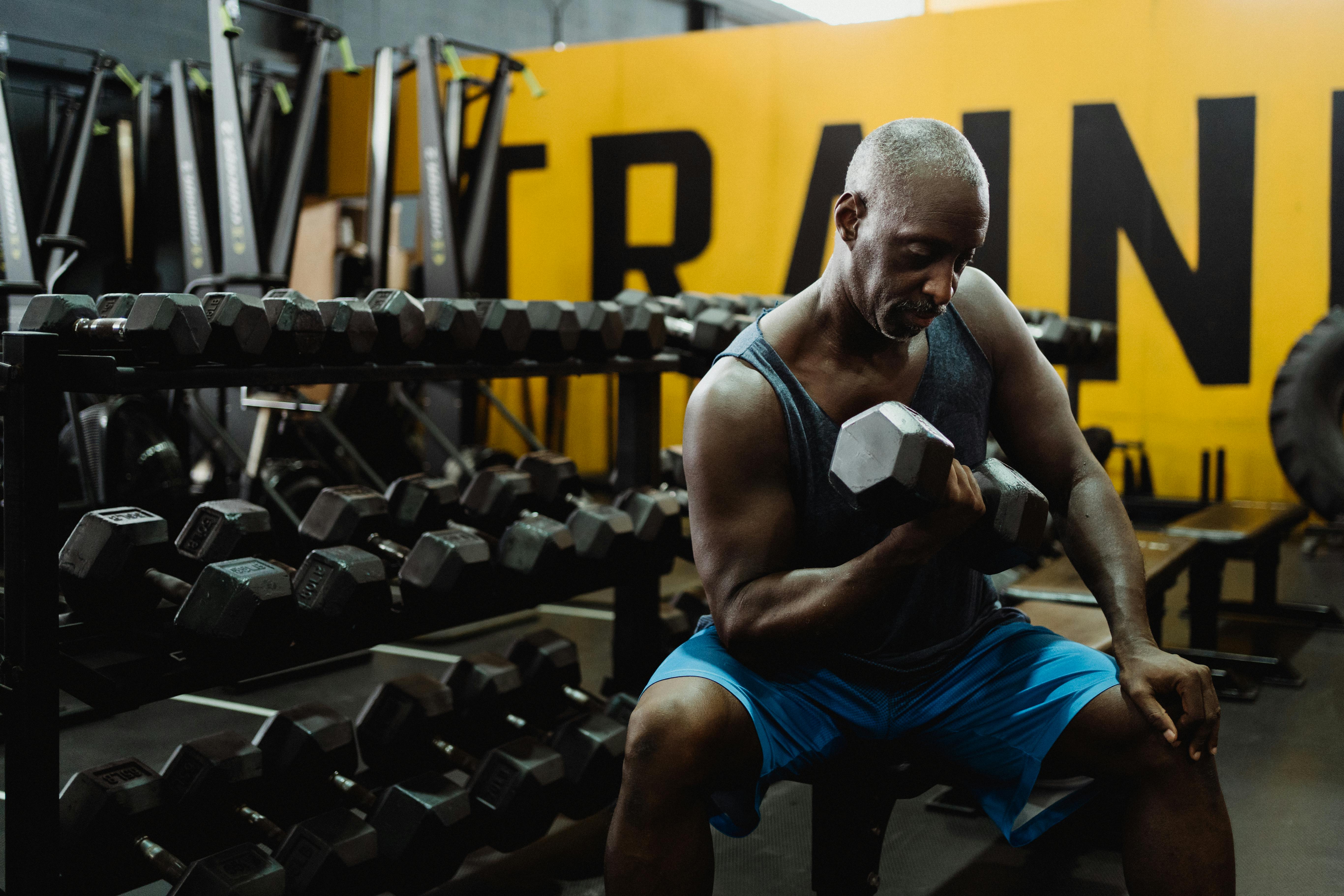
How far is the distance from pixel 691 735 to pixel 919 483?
1.15 feet

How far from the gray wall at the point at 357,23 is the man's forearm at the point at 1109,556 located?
6027 millimetres

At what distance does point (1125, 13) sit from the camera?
526 centimetres

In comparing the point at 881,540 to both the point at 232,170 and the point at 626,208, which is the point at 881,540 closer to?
the point at 232,170

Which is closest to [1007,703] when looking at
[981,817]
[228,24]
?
[981,817]

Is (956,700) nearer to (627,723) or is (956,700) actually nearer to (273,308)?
(627,723)

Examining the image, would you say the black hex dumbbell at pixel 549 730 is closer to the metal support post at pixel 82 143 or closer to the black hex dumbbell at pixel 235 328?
the black hex dumbbell at pixel 235 328

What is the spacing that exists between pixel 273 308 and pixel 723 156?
4721mm

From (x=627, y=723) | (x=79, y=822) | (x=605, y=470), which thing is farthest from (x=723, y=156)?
(x=79, y=822)

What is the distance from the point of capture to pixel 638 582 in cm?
238

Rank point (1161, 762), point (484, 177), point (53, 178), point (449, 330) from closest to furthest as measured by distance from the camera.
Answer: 1. point (1161, 762)
2. point (449, 330)
3. point (484, 177)
4. point (53, 178)

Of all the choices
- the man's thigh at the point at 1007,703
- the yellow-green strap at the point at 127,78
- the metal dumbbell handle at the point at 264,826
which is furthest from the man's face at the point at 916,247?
the yellow-green strap at the point at 127,78

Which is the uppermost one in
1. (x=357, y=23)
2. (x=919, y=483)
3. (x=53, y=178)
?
(x=357, y=23)

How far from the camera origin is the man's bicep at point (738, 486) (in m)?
1.32

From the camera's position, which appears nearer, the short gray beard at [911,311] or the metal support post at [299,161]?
the short gray beard at [911,311]
